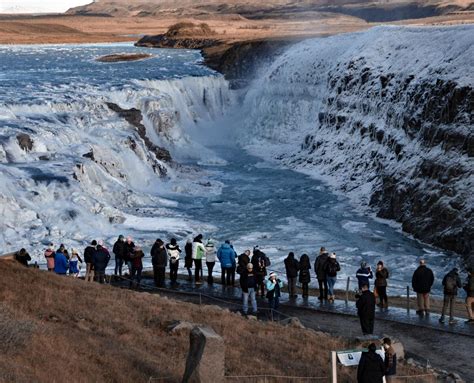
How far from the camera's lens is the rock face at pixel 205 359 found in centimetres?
1195

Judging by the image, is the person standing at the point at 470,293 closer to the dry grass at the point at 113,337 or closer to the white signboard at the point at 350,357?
the dry grass at the point at 113,337

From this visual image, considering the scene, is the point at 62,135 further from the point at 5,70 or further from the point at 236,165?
the point at 5,70

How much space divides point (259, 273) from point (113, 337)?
564cm

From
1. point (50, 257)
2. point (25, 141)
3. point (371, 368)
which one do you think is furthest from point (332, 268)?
point (25, 141)

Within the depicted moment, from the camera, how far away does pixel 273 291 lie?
19312 millimetres

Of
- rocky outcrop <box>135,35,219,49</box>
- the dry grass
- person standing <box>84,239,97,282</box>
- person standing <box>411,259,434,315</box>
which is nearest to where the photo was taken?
the dry grass

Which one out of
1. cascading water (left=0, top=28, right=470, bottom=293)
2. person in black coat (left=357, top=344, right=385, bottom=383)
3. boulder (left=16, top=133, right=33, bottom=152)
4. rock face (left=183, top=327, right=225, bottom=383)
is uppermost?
rock face (left=183, top=327, right=225, bottom=383)

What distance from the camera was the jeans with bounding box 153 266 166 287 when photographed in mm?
21814

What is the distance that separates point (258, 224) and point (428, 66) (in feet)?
34.9

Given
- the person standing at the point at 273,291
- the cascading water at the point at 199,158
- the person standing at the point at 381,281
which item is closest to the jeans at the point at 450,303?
the person standing at the point at 381,281

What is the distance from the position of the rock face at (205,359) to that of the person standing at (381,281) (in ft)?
26.8

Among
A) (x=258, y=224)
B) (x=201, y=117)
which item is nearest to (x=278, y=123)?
(x=201, y=117)

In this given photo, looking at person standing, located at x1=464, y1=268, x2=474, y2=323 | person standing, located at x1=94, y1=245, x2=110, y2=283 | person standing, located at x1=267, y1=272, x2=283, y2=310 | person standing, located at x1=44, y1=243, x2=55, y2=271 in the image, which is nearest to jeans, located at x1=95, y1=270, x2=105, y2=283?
person standing, located at x1=94, y1=245, x2=110, y2=283

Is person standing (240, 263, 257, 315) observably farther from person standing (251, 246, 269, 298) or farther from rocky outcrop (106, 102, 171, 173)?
rocky outcrop (106, 102, 171, 173)
